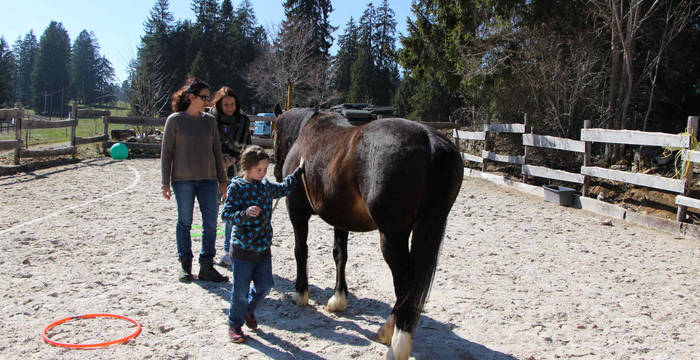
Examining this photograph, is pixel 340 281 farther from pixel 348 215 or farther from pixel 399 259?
pixel 399 259

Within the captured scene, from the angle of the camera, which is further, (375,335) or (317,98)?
(317,98)

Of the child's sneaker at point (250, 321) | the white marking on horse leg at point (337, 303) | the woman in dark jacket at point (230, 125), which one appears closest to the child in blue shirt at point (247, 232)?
the child's sneaker at point (250, 321)

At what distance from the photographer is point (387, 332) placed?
3072 millimetres

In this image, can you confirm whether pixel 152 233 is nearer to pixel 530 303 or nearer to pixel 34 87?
pixel 530 303

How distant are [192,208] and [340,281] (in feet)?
4.94

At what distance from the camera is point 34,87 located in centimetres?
6750

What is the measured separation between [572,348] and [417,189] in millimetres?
1597

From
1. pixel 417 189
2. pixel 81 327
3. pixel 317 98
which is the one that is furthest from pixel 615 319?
pixel 317 98

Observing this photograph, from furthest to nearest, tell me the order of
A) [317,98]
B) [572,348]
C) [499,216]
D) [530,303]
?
[317,98], [499,216], [530,303], [572,348]

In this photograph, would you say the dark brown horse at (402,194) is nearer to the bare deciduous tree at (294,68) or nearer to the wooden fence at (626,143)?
the wooden fence at (626,143)

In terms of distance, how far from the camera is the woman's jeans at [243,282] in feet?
9.76

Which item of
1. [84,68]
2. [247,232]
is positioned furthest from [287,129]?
[84,68]

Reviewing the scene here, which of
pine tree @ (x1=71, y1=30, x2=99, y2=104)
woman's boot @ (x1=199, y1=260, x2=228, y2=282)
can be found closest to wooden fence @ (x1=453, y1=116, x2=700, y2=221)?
woman's boot @ (x1=199, y1=260, x2=228, y2=282)

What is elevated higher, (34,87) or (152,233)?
(34,87)
